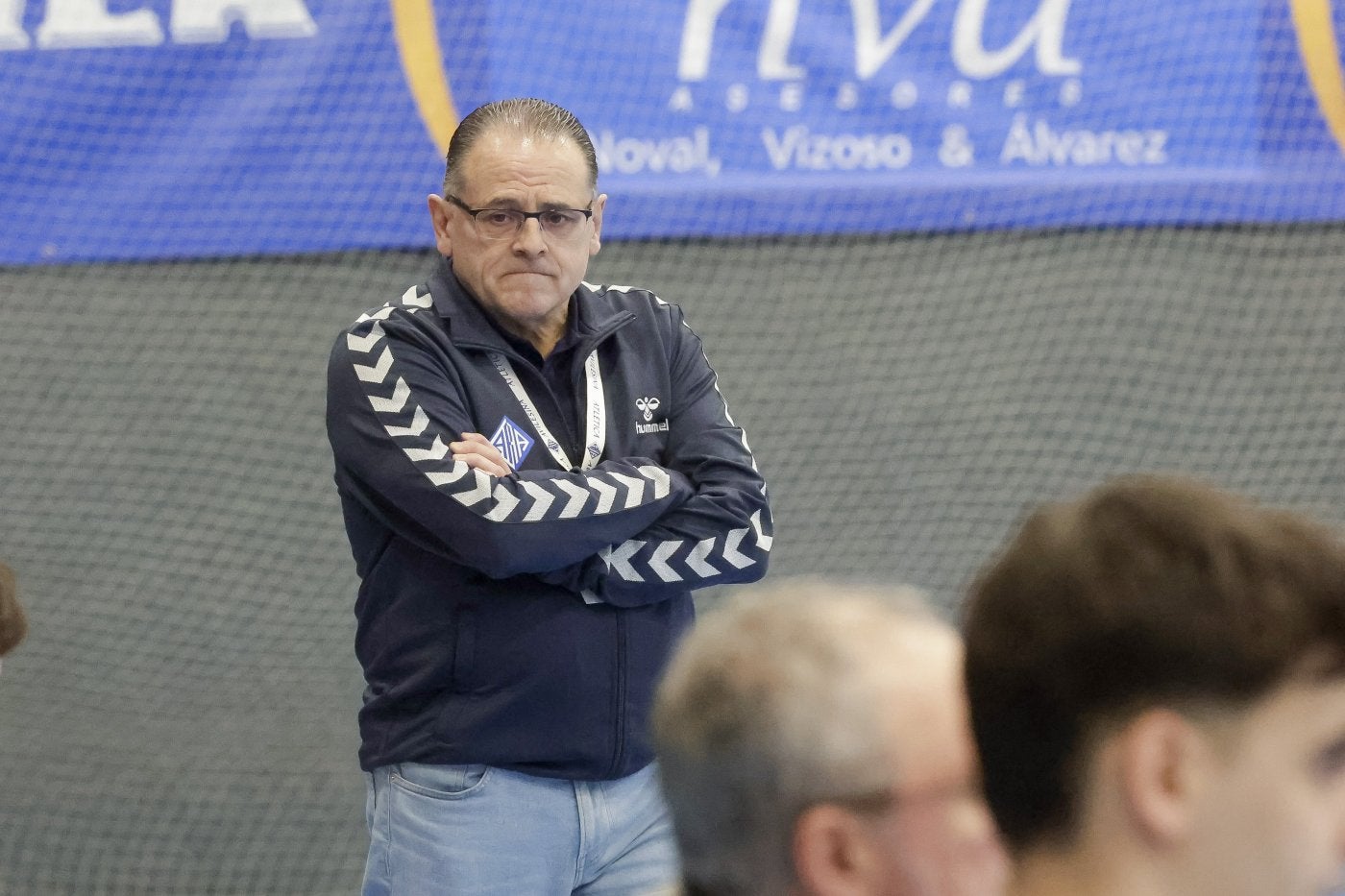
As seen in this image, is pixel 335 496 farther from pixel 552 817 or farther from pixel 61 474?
pixel 552 817

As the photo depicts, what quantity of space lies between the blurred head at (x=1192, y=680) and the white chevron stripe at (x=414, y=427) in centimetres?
152

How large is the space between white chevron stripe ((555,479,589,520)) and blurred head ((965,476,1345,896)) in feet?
4.71

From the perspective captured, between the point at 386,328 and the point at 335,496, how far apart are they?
349 centimetres

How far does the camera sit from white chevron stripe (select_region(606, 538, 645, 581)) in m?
2.20

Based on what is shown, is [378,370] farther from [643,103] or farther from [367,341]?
[643,103]

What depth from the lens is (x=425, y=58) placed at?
514cm

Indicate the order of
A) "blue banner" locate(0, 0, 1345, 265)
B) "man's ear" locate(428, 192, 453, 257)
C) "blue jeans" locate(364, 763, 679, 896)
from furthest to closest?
1. "blue banner" locate(0, 0, 1345, 265)
2. "man's ear" locate(428, 192, 453, 257)
3. "blue jeans" locate(364, 763, 679, 896)

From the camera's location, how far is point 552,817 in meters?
2.15

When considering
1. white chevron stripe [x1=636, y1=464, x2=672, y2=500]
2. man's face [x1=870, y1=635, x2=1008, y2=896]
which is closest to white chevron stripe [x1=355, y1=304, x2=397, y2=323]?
white chevron stripe [x1=636, y1=464, x2=672, y2=500]

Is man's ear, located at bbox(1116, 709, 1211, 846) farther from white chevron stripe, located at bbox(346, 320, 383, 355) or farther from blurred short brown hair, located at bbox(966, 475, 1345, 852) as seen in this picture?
white chevron stripe, located at bbox(346, 320, 383, 355)


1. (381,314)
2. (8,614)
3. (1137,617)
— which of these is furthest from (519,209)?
(1137,617)

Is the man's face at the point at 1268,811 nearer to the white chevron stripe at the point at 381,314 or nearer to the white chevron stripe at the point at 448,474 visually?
the white chevron stripe at the point at 448,474

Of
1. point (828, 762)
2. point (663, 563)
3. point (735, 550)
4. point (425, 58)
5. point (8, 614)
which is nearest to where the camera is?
point (828, 762)

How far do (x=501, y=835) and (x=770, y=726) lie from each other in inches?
53.3
